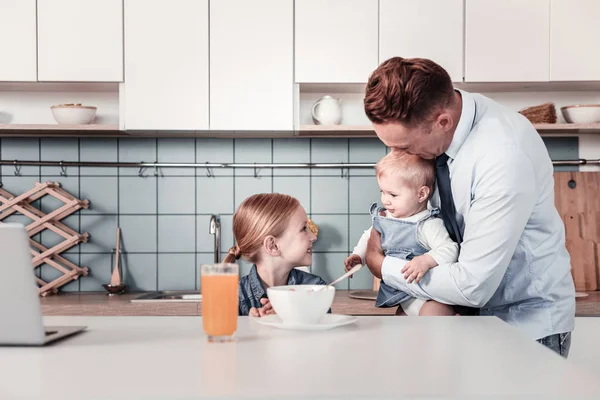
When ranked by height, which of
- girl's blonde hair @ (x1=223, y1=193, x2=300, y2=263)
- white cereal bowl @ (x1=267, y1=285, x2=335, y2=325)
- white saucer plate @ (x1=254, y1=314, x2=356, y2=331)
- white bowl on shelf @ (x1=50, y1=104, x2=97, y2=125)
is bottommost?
white saucer plate @ (x1=254, y1=314, x2=356, y2=331)

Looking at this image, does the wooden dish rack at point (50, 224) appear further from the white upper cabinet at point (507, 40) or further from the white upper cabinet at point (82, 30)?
the white upper cabinet at point (507, 40)

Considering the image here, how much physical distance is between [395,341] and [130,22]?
7.35ft

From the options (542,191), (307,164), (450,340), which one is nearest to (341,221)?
(307,164)

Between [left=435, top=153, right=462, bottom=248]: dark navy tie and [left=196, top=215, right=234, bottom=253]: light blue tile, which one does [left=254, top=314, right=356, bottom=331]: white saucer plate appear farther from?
[left=196, top=215, right=234, bottom=253]: light blue tile

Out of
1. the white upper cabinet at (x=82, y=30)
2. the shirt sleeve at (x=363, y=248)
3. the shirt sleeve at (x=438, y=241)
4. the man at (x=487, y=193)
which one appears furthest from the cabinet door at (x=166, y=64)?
the man at (x=487, y=193)

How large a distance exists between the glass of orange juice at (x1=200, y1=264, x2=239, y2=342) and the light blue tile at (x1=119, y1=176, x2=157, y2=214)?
2.17 meters

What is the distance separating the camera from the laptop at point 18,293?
3.46 feet

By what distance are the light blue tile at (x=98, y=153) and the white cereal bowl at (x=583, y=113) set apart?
200 centimetres

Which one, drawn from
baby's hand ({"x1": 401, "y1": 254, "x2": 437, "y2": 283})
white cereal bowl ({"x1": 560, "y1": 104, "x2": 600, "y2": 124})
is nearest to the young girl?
baby's hand ({"x1": 401, "y1": 254, "x2": 437, "y2": 283})

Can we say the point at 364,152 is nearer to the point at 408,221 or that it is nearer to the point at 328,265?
the point at 328,265

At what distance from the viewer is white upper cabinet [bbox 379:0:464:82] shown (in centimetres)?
299

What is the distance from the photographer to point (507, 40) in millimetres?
3000

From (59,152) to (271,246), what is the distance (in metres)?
1.73

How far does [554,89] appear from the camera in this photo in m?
3.24
